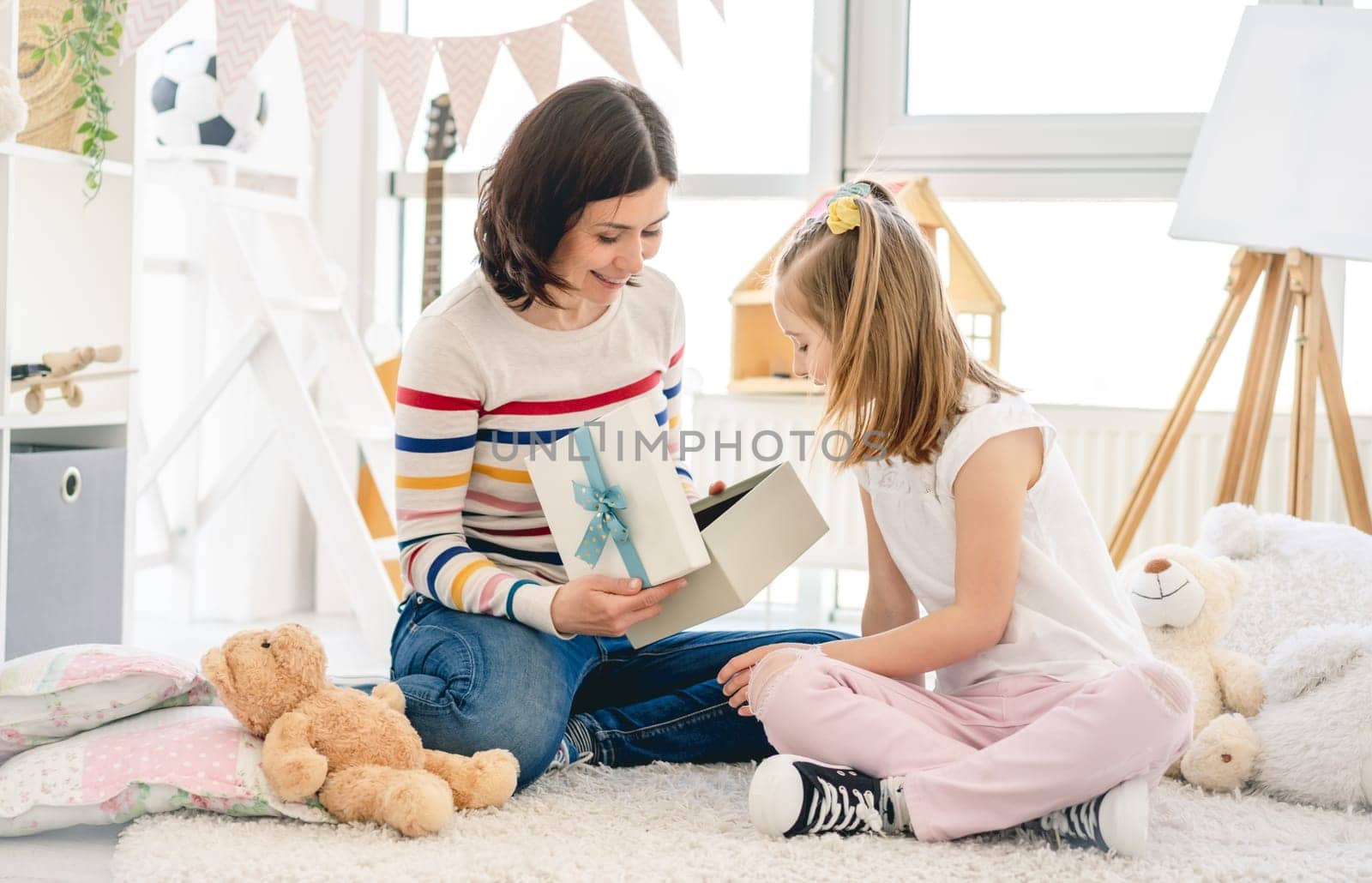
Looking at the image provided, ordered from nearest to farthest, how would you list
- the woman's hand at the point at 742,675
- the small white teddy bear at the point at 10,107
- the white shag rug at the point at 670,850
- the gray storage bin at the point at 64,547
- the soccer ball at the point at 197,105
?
the white shag rug at the point at 670,850 < the woman's hand at the point at 742,675 < the small white teddy bear at the point at 10,107 < the gray storage bin at the point at 64,547 < the soccer ball at the point at 197,105

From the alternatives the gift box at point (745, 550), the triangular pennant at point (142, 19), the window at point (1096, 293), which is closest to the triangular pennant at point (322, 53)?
the triangular pennant at point (142, 19)

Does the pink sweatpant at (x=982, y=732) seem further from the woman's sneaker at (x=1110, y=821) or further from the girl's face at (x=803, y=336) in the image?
the girl's face at (x=803, y=336)

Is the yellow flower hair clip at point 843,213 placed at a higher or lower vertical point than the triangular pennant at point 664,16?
lower

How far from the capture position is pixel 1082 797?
115 centimetres

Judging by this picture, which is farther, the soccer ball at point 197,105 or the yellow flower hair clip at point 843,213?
the soccer ball at point 197,105

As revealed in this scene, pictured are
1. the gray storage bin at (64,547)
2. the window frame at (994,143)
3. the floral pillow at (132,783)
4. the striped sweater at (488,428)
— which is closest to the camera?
the floral pillow at (132,783)

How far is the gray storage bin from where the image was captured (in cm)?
161

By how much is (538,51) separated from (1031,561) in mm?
1126

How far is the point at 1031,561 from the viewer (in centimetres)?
127

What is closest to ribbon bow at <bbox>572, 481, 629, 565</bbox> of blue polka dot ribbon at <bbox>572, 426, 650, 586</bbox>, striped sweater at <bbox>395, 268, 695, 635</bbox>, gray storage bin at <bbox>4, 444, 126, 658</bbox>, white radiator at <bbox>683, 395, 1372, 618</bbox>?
blue polka dot ribbon at <bbox>572, 426, 650, 586</bbox>

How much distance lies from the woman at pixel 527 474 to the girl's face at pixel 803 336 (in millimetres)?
169

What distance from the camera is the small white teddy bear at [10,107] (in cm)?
150

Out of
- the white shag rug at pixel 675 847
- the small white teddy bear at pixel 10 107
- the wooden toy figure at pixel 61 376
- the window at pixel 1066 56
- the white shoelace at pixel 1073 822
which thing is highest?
the window at pixel 1066 56

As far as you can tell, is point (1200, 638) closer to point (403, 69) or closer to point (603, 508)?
point (603, 508)
